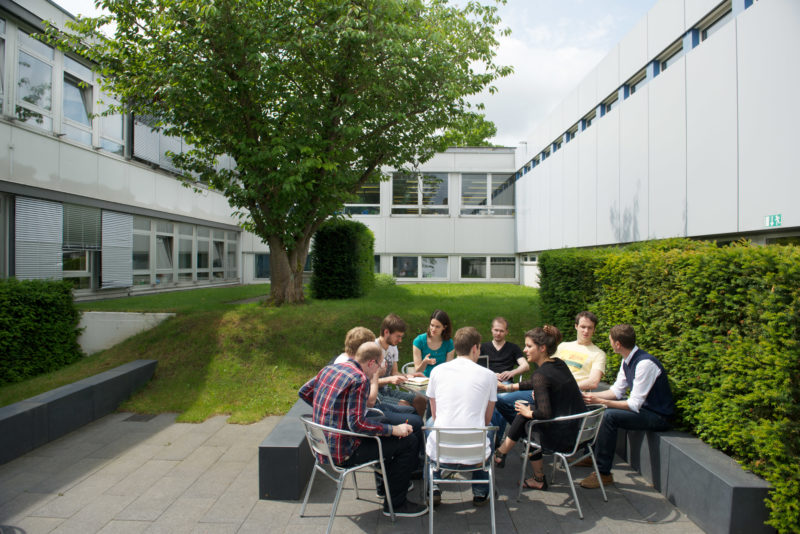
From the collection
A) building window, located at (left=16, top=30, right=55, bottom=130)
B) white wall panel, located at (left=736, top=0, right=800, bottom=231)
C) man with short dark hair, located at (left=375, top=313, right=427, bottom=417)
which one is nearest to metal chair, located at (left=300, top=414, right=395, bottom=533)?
man with short dark hair, located at (left=375, top=313, right=427, bottom=417)

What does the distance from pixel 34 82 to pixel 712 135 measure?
14.0 m

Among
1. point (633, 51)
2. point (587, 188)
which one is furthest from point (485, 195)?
point (633, 51)

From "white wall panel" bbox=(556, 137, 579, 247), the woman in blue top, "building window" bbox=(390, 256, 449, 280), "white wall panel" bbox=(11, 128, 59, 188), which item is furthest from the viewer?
"building window" bbox=(390, 256, 449, 280)

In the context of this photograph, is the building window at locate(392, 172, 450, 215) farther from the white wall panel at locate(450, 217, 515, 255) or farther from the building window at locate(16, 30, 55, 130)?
the building window at locate(16, 30, 55, 130)

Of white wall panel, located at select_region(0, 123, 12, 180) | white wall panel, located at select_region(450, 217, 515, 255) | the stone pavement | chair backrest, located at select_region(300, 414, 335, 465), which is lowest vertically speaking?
the stone pavement

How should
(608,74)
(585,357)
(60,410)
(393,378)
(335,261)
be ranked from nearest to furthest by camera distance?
(393,378)
(585,357)
(60,410)
(335,261)
(608,74)

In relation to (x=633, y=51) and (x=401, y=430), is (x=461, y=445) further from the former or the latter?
(x=633, y=51)

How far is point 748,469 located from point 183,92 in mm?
9392

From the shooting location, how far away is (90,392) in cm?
619

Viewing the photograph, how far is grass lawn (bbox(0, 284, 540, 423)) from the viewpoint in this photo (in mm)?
6926

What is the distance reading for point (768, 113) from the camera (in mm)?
6445

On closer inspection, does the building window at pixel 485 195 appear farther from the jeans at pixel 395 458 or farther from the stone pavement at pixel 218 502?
the jeans at pixel 395 458

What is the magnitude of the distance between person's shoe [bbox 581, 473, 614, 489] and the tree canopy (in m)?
6.07

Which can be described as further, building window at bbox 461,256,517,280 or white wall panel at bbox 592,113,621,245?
building window at bbox 461,256,517,280
